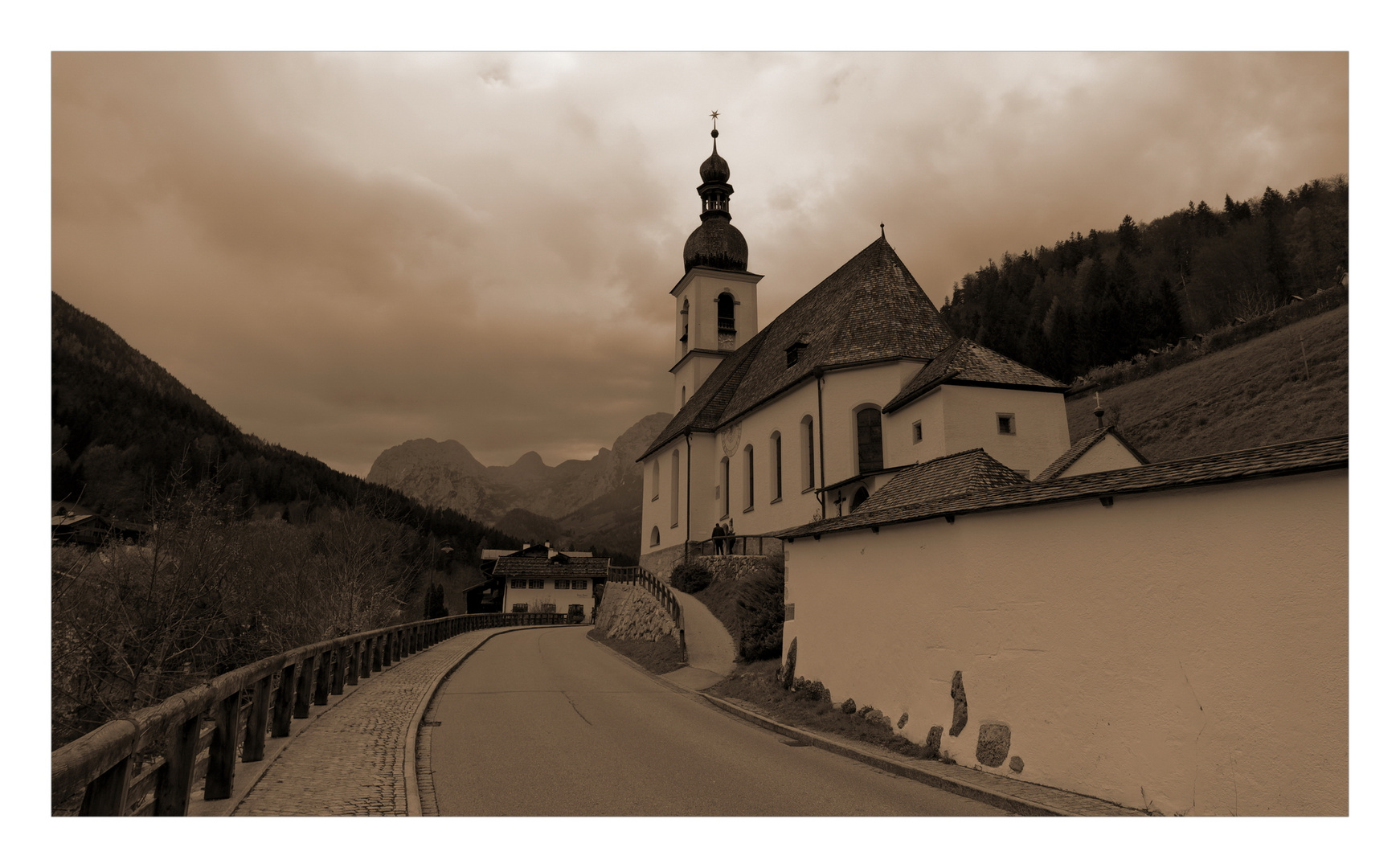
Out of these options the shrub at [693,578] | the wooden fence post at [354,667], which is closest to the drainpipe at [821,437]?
the shrub at [693,578]

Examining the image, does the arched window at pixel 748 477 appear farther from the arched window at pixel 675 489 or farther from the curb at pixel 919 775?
the curb at pixel 919 775

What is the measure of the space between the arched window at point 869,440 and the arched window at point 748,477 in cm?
756

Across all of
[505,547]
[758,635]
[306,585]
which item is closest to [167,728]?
[758,635]

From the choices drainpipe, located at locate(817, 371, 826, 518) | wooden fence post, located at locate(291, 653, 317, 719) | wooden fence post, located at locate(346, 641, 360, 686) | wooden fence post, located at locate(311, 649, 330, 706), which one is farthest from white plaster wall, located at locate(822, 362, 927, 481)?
wooden fence post, located at locate(291, 653, 317, 719)

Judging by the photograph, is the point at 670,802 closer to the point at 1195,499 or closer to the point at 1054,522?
the point at 1054,522

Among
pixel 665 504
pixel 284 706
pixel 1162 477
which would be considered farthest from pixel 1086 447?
pixel 665 504

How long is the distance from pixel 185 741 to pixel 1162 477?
794cm

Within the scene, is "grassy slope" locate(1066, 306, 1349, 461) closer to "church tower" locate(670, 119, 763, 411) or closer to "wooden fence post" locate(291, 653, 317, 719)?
"church tower" locate(670, 119, 763, 411)

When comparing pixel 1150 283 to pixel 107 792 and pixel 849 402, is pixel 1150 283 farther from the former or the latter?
pixel 107 792

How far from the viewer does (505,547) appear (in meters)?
101

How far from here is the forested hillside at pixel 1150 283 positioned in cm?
5747

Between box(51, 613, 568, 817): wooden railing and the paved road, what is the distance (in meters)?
1.85

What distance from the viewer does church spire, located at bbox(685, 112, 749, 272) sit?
45.9 m

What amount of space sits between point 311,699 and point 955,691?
29.3 feet
